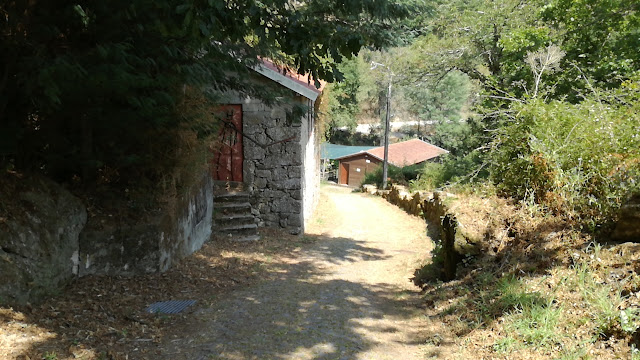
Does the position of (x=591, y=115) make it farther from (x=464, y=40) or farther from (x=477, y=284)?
(x=464, y=40)

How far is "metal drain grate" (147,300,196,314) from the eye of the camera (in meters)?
4.64

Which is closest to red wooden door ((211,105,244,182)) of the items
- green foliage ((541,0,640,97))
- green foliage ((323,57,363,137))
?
green foliage ((541,0,640,97))

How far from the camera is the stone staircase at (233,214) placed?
8.77m

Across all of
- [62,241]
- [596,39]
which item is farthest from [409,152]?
[62,241]

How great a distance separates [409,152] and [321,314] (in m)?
33.8

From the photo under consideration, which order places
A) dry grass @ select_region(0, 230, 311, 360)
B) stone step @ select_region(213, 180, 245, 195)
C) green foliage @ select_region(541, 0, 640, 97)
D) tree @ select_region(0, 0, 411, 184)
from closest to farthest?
dry grass @ select_region(0, 230, 311, 360), tree @ select_region(0, 0, 411, 184), stone step @ select_region(213, 180, 245, 195), green foliage @ select_region(541, 0, 640, 97)

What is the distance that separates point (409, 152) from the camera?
37.6 meters

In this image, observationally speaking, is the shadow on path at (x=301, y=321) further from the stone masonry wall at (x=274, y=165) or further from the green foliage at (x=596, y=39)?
the green foliage at (x=596, y=39)

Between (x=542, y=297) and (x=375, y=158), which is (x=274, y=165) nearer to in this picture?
(x=542, y=297)

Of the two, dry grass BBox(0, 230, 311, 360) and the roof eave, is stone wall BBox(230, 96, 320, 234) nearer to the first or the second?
the roof eave

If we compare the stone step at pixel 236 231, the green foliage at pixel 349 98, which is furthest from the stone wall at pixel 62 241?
the green foliage at pixel 349 98

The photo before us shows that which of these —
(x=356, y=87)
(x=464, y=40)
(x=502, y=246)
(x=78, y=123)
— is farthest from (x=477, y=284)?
(x=356, y=87)

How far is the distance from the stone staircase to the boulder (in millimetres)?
3842

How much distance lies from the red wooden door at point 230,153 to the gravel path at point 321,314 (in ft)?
8.88
